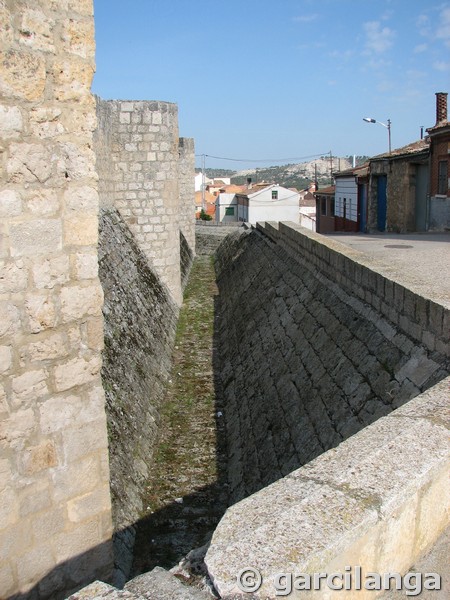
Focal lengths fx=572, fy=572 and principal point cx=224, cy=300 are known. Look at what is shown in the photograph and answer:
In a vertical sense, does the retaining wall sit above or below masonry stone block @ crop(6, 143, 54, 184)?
below

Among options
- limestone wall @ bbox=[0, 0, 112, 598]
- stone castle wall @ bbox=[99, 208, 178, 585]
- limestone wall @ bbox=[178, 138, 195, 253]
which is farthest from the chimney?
limestone wall @ bbox=[0, 0, 112, 598]

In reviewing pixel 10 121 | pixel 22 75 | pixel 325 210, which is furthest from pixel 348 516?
pixel 325 210

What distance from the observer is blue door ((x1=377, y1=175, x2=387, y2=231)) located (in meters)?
24.4

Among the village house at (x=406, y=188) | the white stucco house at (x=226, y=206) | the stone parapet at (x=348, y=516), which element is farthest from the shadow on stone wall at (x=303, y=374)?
the white stucco house at (x=226, y=206)

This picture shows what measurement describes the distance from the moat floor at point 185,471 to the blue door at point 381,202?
48.7ft

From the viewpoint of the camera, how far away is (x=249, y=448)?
23.4ft

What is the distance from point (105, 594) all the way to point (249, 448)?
523 centimetres

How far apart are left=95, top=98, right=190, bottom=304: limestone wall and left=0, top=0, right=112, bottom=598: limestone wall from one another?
9.50 m

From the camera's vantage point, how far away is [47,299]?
3.11 meters

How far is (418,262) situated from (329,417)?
196 inches

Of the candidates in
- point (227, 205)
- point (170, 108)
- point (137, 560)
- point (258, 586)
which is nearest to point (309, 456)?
point (137, 560)

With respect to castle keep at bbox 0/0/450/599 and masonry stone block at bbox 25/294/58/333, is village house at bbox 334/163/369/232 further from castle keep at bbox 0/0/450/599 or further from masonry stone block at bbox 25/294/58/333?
masonry stone block at bbox 25/294/58/333

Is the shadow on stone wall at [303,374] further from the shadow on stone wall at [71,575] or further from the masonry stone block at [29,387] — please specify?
the masonry stone block at [29,387]

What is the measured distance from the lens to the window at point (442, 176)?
749 inches
